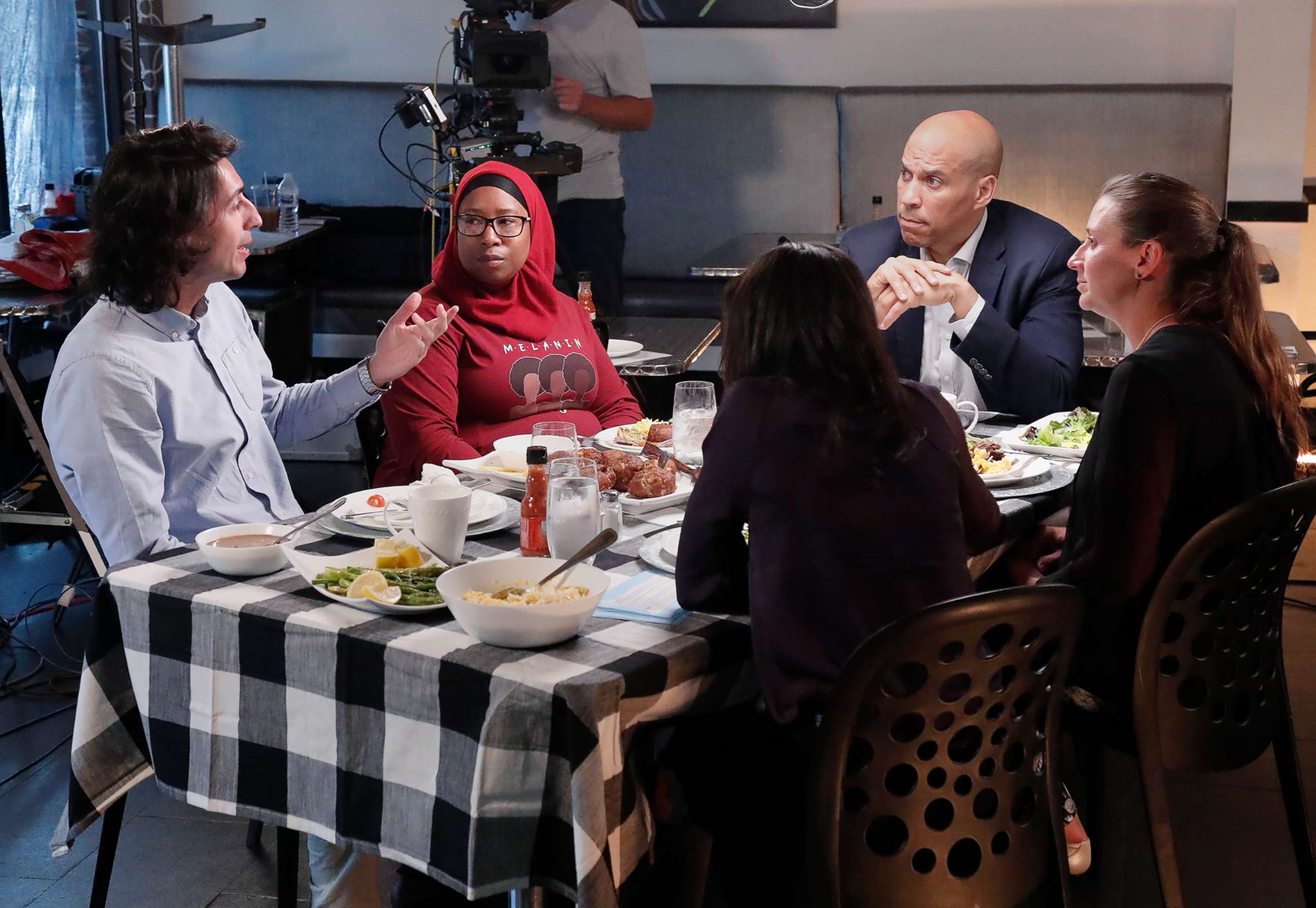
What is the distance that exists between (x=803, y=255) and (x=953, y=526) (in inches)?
14.7

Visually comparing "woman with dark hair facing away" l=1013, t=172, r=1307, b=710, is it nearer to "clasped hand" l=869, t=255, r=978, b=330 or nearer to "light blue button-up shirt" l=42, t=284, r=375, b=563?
"clasped hand" l=869, t=255, r=978, b=330

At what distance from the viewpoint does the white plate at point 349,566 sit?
5.14 ft

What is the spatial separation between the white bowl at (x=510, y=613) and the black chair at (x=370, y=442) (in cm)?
137

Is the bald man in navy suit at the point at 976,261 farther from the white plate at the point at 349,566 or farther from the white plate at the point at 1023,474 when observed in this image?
the white plate at the point at 349,566

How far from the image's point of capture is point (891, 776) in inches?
57.4

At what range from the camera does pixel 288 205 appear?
522cm

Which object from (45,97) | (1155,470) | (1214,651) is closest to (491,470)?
(1155,470)

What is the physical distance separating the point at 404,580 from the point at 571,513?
25cm

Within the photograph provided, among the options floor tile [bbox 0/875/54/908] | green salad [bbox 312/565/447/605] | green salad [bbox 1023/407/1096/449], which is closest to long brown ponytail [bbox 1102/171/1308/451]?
green salad [bbox 1023/407/1096/449]

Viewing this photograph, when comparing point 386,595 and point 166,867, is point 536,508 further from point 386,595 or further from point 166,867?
point 166,867

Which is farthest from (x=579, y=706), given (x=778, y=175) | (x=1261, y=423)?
(x=778, y=175)

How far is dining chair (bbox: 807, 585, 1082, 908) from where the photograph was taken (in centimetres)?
136

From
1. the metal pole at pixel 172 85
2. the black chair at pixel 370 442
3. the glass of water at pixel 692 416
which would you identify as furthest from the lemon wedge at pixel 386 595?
the metal pole at pixel 172 85

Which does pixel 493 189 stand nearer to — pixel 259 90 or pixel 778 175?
pixel 778 175
